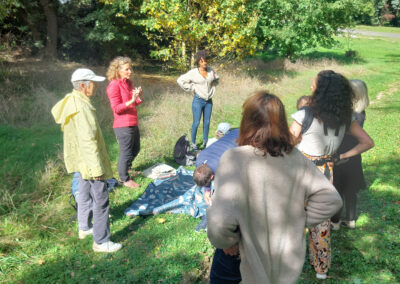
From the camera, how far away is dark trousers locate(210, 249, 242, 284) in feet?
7.25

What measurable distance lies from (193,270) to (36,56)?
56.0ft

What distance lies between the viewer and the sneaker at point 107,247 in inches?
147

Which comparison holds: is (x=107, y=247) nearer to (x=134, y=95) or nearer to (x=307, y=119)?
(x=134, y=95)

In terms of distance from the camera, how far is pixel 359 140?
331 centimetres

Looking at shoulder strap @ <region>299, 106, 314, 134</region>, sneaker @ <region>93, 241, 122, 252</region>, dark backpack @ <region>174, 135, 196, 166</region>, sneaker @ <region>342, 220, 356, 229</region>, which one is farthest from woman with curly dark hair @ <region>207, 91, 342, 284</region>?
dark backpack @ <region>174, 135, 196, 166</region>

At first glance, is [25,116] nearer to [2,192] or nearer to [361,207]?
[2,192]

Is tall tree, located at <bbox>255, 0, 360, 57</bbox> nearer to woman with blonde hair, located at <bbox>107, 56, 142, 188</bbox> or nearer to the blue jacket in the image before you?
woman with blonde hair, located at <bbox>107, 56, 142, 188</bbox>

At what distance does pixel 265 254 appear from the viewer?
1.93 meters

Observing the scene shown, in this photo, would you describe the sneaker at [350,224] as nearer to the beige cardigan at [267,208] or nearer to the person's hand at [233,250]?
the beige cardigan at [267,208]

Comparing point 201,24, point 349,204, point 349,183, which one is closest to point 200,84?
point 349,183

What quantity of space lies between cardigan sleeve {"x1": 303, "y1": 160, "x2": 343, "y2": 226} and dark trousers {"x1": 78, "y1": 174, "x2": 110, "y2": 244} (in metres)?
2.36

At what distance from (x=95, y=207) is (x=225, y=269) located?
188 centimetres

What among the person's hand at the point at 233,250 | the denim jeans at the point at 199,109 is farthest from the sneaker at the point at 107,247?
the denim jeans at the point at 199,109

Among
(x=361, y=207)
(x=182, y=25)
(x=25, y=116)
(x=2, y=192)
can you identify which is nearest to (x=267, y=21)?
(x=182, y=25)
